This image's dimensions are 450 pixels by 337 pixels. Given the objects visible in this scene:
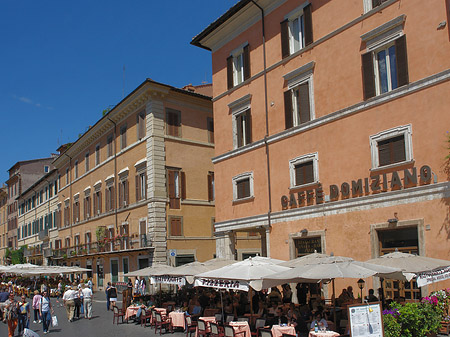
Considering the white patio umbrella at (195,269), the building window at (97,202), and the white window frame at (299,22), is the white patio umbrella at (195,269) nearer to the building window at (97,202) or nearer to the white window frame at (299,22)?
the white window frame at (299,22)

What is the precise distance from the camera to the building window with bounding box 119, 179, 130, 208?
35375mm

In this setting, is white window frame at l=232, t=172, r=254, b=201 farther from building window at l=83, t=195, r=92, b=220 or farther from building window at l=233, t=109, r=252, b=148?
building window at l=83, t=195, r=92, b=220

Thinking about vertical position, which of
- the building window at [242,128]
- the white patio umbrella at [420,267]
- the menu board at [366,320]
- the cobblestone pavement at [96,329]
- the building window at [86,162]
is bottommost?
the cobblestone pavement at [96,329]

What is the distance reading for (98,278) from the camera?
40438 millimetres

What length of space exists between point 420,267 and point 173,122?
22903mm

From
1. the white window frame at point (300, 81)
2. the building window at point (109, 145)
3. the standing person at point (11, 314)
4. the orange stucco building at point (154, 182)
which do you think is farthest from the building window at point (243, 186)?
the building window at point (109, 145)

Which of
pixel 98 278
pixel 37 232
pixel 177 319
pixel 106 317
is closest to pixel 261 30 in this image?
pixel 177 319

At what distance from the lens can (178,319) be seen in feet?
58.1

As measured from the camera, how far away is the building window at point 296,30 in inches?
821

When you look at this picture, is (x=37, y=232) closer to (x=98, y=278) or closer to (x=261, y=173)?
(x=98, y=278)

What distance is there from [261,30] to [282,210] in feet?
28.5

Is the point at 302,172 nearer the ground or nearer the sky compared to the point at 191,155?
nearer the ground

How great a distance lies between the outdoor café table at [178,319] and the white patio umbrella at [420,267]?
24.5ft

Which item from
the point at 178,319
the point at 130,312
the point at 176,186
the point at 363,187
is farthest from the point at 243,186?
the point at 176,186
